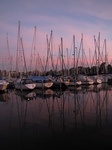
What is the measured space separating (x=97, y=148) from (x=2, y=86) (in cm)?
2520

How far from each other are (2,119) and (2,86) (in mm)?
18512

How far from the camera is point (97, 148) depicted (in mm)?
6668

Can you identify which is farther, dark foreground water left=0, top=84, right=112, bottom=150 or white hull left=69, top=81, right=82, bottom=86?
white hull left=69, top=81, right=82, bottom=86

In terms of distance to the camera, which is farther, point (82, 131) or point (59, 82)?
point (59, 82)

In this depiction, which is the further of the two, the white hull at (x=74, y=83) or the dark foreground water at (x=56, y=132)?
the white hull at (x=74, y=83)

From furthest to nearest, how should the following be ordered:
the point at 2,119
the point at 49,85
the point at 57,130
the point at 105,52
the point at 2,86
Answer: the point at 105,52, the point at 49,85, the point at 2,86, the point at 2,119, the point at 57,130

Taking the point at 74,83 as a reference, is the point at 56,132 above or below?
below

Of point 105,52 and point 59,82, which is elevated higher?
point 105,52

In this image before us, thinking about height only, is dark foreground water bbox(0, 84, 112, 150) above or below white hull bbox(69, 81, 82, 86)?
below

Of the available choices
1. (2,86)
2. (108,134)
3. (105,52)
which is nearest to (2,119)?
(108,134)

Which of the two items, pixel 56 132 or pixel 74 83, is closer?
pixel 56 132

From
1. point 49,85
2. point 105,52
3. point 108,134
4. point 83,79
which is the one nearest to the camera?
point 108,134

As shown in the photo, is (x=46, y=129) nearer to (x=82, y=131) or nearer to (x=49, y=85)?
(x=82, y=131)

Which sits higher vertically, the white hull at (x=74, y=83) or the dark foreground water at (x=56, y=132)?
the white hull at (x=74, y=83)
